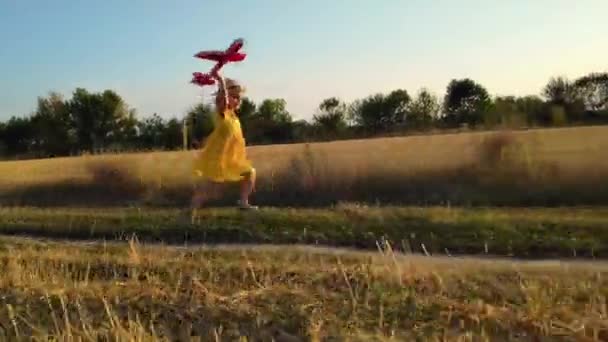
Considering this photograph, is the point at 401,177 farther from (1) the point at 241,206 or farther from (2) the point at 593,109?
(2) the point at 593,109

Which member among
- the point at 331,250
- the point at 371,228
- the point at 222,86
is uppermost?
the point at 222,86

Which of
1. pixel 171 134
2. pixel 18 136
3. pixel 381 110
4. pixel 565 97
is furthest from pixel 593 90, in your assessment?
pixel 18 136

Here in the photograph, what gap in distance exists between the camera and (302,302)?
6.93 m

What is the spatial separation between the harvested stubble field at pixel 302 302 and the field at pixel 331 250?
23 millimetres

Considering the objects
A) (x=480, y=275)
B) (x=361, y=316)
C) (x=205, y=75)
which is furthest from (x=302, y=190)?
(x=361, y=316)

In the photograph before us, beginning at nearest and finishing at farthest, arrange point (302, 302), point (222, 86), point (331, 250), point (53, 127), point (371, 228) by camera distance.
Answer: point (302, 302), point (331, 250), point (371, 228), point (222, 86), point (53, 127)

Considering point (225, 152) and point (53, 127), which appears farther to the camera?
point (53, 127)

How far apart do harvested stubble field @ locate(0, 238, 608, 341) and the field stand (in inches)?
0.9

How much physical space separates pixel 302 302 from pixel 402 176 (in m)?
14.1

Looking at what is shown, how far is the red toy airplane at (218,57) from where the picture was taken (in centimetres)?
1494

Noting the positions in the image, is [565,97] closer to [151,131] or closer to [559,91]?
[559,91]

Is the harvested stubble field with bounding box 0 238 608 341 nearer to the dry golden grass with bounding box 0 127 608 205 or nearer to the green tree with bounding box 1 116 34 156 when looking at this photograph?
the dry golden grass with bounding box 0 127 608 205

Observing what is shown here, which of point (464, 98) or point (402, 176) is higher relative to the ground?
point (464, 98)

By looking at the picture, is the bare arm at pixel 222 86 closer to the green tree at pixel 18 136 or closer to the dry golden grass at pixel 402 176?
the dry golden grass at pixel 402 176
